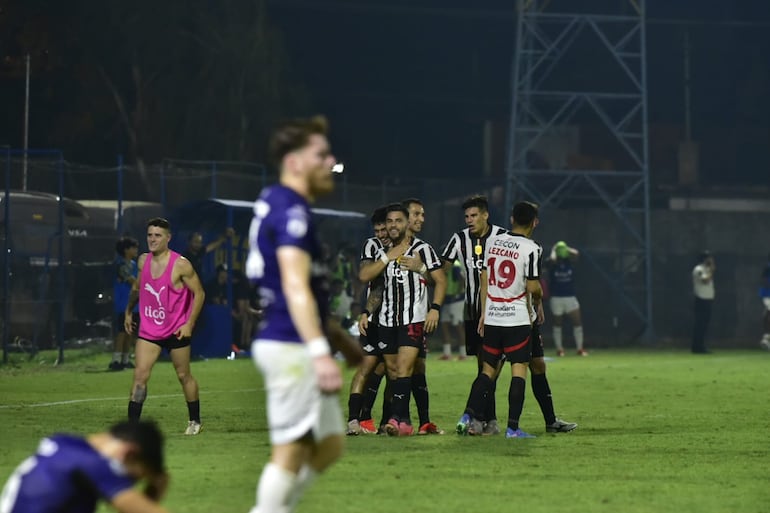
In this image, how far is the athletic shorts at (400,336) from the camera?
47.3 feet

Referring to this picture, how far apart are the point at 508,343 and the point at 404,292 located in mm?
1128

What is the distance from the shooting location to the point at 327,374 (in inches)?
271

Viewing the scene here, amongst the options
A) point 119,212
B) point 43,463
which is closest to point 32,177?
point 119,212

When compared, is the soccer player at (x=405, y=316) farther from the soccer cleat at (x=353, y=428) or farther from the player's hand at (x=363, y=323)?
the soccer cleat at (x=353, y=428)

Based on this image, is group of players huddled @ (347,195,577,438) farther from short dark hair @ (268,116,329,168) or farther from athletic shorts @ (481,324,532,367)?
short dark hair @ (268,116,329,168)

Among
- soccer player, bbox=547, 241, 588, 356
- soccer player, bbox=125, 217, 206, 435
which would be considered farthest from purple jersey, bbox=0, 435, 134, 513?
soccer player, bbox=547, 241, 588, 356

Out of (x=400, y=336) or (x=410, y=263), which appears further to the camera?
(x=400, y=336)

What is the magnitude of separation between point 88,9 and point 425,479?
37.8 m

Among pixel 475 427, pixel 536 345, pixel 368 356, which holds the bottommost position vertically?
pixel 475 427

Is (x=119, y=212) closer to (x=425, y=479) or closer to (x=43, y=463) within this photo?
(x=425, y=479)

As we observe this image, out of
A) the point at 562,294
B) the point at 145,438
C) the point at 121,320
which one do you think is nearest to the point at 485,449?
the point at 145,438

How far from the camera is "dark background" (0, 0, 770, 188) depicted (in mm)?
47062

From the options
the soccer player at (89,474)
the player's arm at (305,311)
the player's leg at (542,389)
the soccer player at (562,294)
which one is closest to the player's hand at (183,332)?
the player's leg at (542,389)

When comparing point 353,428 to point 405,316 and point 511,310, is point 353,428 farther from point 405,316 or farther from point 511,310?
point 511,310
